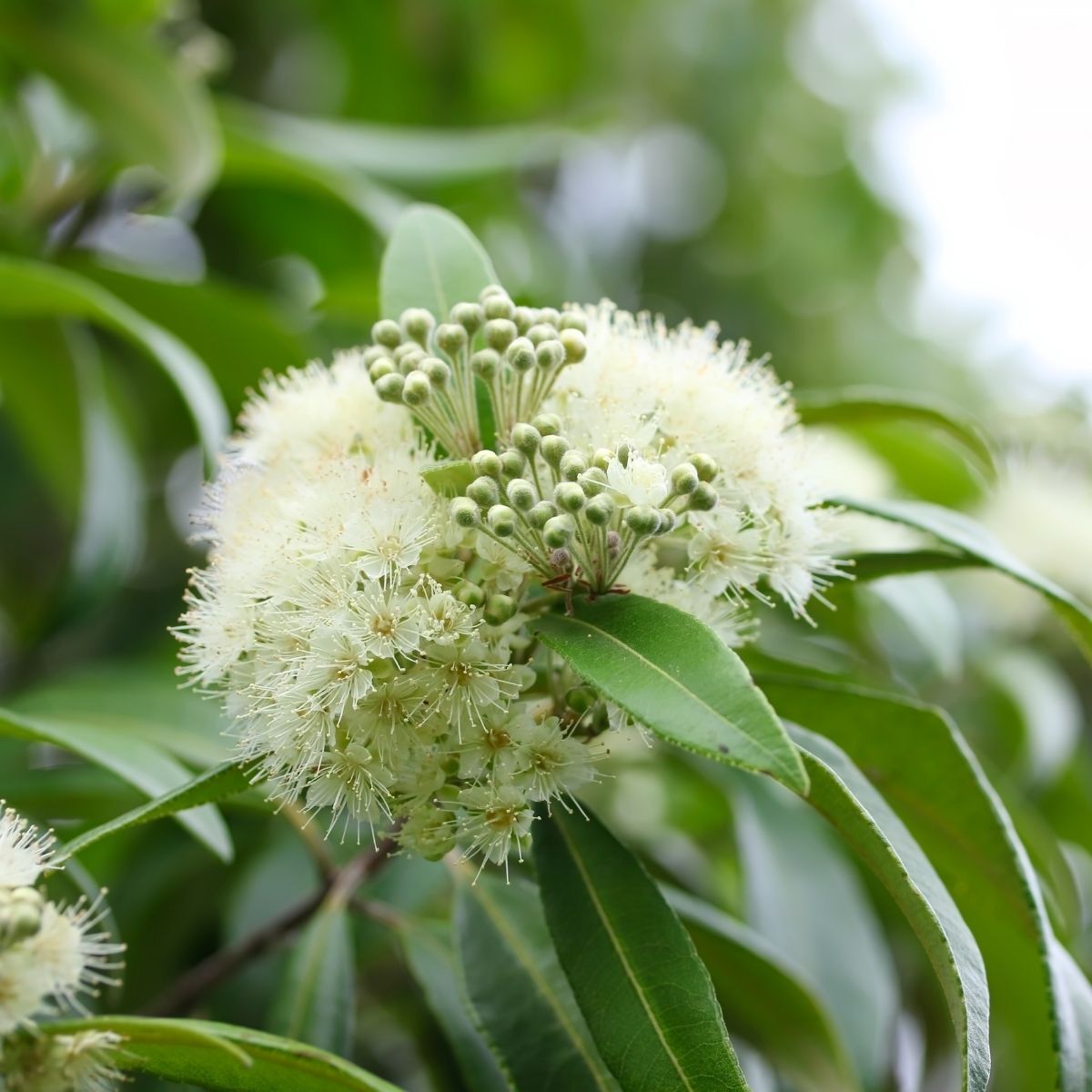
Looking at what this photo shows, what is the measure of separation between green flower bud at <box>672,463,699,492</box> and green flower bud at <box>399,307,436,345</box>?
0.37m

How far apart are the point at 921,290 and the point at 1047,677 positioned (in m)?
2.44

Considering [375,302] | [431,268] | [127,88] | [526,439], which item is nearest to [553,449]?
[526,439]

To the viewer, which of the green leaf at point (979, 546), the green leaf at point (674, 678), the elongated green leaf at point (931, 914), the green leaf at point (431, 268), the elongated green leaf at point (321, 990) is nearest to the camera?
the green leaf at point (674, 678)

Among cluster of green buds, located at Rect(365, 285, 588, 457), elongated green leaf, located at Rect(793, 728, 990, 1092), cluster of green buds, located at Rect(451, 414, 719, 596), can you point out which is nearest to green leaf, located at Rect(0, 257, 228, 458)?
cluster of green buds, located at Rect(365, 285, 588, 457)

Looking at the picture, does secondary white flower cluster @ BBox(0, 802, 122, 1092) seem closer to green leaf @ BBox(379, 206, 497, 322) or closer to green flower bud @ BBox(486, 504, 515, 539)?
green flower bud @ BBox(486, 504, 515, 539)

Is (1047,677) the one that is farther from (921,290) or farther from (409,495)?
(921,290)

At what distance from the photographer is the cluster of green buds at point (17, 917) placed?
980 mm

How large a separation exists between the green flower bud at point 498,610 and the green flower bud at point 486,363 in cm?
26

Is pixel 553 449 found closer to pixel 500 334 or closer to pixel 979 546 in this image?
pixel 500 334

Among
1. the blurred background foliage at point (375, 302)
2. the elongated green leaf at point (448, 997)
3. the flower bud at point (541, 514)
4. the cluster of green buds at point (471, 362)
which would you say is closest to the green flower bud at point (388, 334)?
the cluster of green buds at point (471, 362)

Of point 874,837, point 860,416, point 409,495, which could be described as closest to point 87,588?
point 409,495

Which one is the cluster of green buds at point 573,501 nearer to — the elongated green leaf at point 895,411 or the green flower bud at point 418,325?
the green flower bud at point 418,325

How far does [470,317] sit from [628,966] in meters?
0.73

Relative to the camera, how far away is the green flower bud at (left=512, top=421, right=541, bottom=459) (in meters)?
1.19
